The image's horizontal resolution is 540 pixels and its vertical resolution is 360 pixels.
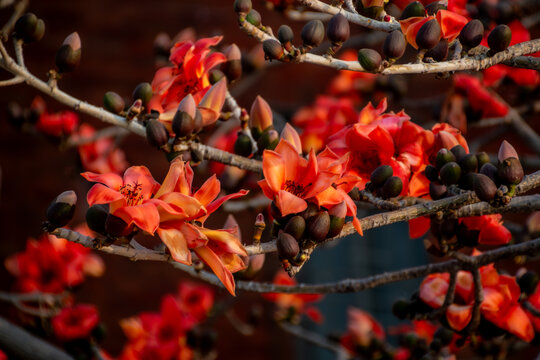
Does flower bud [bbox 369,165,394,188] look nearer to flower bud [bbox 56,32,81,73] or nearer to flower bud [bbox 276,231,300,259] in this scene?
flower bud [bbox 276,231,300,259]

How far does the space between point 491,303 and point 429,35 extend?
1.65 ft

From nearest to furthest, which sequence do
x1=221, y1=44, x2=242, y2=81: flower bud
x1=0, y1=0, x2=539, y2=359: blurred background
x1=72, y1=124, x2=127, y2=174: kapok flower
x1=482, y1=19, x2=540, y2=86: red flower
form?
x1=221, y1=44, x2=242, y2=81: flower bud < x1=482, y1=19, x2=540, y2=86: red flower < x1=72, y1=124, x2=127, y2=174: kapok flower < x1=0, y1=0, x2=539, y2=359: blurred background

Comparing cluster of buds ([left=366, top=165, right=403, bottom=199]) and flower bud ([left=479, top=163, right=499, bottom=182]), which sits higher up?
flower bud ([left=479, top=163, right=499, bottom=182])

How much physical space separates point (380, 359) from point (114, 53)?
313 centimetres

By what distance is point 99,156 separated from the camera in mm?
2156

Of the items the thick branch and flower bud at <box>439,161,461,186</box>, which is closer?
flower bud at <box>439,161,461,186</box>

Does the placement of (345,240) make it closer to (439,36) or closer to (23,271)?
(23,271)

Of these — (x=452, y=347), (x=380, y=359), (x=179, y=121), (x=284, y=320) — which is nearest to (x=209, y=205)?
(x=179, y=121)

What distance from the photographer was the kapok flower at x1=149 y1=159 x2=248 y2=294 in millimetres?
818

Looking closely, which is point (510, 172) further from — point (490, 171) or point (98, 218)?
point (98, 218)

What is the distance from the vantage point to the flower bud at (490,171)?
874 mm

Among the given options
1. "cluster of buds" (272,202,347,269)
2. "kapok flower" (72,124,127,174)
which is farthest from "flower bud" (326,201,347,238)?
"kapok flower" (72,124,127,174)

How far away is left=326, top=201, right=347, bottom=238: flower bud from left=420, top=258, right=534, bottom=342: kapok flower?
415 millimetres

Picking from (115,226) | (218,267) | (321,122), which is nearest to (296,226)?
(218,267)
